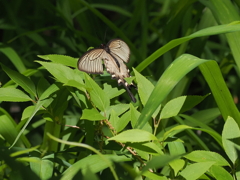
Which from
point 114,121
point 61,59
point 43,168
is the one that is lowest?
point 43,168

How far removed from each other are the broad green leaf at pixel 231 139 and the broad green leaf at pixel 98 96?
25 centimetres

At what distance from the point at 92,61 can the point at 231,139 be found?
35 cm

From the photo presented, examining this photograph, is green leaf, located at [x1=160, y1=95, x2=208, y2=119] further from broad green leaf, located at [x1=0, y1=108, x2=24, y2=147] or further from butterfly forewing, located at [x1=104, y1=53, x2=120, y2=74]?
broad green leaf, located at [x1=0, y1=108, x2=24, y2=147]

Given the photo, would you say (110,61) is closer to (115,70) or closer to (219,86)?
(115,70)

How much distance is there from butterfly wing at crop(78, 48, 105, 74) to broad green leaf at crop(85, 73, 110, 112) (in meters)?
0.06

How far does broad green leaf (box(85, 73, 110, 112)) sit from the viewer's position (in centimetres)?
64

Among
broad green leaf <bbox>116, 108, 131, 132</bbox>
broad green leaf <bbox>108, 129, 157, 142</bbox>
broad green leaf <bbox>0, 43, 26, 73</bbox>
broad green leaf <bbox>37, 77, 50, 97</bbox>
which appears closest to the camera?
broad green leaf <bbox>108, 129, 157, 142</bbox>

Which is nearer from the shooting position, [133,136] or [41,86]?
[133,136]

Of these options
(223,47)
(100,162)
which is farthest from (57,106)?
(223,47)

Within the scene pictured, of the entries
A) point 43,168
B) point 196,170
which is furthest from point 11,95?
point 196,170

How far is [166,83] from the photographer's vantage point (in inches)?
24.2

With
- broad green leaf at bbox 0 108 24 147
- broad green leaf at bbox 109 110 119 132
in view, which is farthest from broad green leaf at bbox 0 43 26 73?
broad green leaf at bbox 109 110 119 132

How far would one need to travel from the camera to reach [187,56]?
0.68 metres

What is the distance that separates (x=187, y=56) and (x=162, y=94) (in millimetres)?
139
